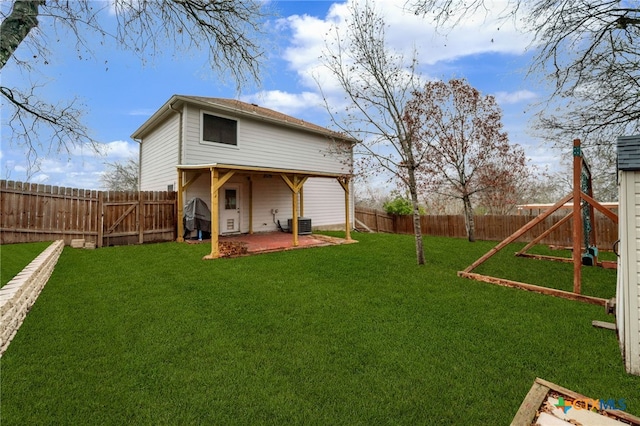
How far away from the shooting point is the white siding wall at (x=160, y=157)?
1037 centimetres

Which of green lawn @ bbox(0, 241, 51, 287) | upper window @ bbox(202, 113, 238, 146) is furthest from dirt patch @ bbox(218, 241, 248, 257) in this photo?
upper window @ bbox(202, 113, 238, 146)

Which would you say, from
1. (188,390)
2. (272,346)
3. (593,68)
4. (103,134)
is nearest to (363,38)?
(593,68)

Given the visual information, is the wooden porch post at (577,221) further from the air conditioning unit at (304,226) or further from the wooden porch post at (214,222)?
the air conditioning unit at (304,226)

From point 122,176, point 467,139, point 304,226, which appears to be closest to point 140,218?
point 304,226

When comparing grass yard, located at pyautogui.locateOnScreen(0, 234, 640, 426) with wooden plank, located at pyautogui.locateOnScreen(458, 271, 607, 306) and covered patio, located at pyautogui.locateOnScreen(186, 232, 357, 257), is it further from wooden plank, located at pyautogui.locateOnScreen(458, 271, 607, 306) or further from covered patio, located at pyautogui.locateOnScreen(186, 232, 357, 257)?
covered patio, located at pyautogui.locateOnScreen(186, 232, 357, 257)

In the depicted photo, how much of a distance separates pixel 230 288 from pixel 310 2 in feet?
20.1

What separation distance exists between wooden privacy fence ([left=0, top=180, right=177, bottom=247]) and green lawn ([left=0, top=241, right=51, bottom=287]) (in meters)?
1.23

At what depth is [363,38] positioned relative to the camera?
677 centimetres

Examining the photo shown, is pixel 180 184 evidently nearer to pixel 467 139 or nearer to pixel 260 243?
pixel 260 243

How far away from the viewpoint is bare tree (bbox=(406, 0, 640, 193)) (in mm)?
5042

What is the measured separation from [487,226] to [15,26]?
14.7 metres

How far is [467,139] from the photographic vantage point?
37.2 ft

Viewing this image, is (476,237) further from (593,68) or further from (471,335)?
(471,335)

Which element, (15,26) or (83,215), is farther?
(83,215)
